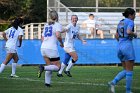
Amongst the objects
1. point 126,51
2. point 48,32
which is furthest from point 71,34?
point 126,51

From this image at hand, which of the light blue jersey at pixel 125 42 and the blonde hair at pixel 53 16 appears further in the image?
the blonde hair at pixel 53 16

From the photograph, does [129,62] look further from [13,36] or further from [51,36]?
[13,36]

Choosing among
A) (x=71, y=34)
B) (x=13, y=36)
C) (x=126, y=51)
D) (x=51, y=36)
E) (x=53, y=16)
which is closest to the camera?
(x=126, y=51)

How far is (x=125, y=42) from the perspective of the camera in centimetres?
1314

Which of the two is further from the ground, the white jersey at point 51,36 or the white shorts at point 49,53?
the white jersey at point 51,36

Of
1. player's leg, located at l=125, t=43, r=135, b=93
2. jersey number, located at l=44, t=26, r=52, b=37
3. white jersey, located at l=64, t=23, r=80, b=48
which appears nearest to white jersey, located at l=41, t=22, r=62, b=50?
jersey number, located at l=44, t=26, r=52, b=37

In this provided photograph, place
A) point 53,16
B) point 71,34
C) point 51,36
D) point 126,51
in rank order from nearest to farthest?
point 126,51 → point 53,16 → point 51,36 → point 71,34

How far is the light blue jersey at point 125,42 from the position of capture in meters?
13.0

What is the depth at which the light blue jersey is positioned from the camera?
13047 millimetres

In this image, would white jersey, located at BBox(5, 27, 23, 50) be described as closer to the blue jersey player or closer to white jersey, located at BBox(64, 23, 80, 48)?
white jersey, located at BBox(64, 23, 80, 48)

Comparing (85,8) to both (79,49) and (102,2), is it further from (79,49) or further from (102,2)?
(79,49)

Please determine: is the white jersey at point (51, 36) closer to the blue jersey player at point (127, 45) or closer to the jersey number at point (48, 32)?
the jersey number at point (48, 32)

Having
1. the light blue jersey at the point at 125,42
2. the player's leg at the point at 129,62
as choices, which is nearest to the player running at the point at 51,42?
the light blue jersey at the point at 125,42

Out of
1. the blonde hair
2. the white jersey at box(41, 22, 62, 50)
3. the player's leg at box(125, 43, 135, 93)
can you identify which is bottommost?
the player's leg at box(125, 43, 135, 93)
